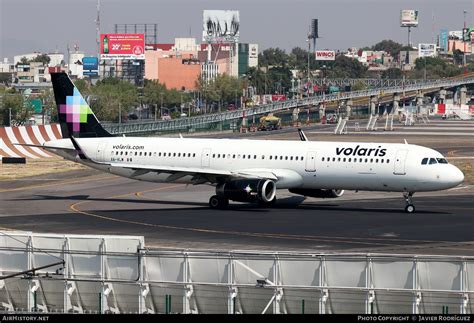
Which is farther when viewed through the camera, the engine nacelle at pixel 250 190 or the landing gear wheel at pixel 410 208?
the engine nacelle at pixel 250 190

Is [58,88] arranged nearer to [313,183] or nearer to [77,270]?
[313,183]

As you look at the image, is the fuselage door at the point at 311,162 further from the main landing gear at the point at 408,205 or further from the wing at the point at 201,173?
the main landing gear at the point at 408,205

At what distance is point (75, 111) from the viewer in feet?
235

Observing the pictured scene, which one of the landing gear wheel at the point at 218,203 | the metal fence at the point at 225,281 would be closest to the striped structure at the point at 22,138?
the landing gear wheel at the point at 218,203

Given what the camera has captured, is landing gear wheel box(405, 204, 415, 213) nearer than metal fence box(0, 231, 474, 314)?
No

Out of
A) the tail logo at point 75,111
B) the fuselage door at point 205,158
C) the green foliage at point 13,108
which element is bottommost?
the green foliage at point 13,108

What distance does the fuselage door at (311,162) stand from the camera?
62.8 metres

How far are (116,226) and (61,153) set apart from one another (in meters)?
14.9

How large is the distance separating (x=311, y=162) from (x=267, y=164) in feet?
9.95

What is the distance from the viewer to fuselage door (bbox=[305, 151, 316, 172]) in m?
62.8

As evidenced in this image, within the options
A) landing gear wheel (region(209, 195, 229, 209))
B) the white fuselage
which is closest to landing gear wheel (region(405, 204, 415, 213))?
the white fuselage

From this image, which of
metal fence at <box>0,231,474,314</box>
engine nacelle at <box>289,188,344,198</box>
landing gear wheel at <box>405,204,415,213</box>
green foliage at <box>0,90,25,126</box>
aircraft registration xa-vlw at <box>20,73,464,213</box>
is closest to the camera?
metal fence at <box>0,231,474,314</box>

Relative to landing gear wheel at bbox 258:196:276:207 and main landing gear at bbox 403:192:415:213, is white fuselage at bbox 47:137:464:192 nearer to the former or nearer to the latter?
main landing gear at bbox 403:192:415:213

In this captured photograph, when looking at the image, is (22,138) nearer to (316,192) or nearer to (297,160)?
(316,192)
